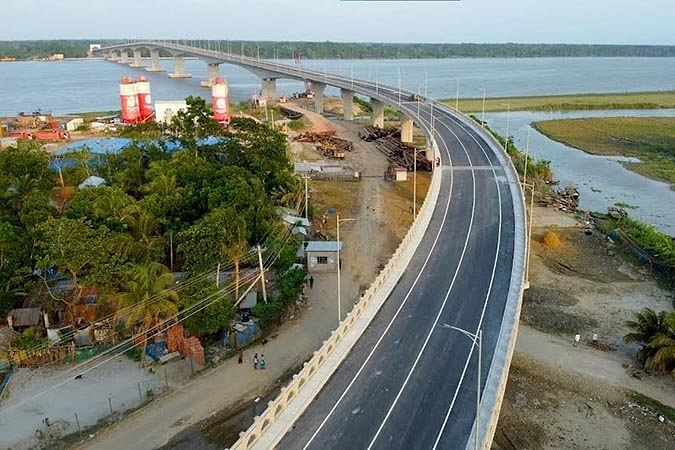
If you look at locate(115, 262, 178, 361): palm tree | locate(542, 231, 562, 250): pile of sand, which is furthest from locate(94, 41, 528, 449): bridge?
locate(115, 262, 178, 361): palm tree

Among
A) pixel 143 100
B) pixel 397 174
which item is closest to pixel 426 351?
pixel 397 174

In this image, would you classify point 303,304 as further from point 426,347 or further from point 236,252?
point 426,347

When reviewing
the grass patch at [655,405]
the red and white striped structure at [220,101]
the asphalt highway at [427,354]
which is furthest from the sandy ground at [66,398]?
the red and white striped structure at [220,101]

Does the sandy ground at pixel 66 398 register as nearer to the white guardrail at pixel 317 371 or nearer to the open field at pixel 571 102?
the white guardrail at pixel 317 371

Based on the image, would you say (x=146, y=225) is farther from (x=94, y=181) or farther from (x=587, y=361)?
(x=587, y=361)

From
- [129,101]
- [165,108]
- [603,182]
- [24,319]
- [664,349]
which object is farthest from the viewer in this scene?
[129,101]
